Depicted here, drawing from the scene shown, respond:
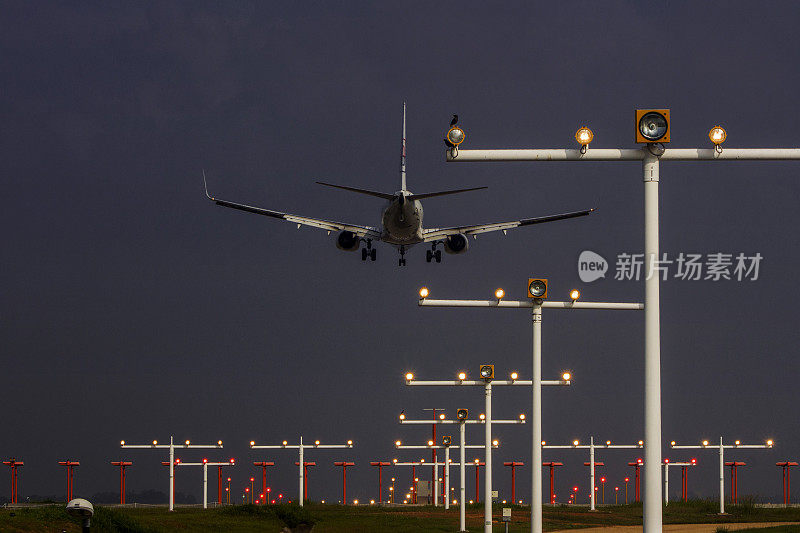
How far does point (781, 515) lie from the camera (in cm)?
7831

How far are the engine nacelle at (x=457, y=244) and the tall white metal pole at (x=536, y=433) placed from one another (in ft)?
103

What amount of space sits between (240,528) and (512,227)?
84.5 feet

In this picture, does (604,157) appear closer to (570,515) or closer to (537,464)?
(537,464)

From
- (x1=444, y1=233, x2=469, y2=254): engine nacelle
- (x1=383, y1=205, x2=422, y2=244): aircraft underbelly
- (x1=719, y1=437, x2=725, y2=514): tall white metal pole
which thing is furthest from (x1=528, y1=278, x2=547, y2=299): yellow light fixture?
(x1=719, y1=437, x2=725, y2=514): tall white metal pole

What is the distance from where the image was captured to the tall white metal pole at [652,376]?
17.8 meters

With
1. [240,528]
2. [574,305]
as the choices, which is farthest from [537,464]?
[240,528]

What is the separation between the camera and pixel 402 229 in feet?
209

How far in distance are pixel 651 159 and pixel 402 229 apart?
45351mm

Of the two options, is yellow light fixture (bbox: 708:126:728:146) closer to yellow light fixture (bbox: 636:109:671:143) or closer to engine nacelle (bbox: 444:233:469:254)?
yellow light fixture (bbox: 636:109:671:143)

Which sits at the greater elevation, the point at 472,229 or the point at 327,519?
the point at 472,229

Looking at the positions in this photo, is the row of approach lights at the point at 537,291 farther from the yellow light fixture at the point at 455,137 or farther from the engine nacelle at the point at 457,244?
the engine nacelle at the point at 457,244

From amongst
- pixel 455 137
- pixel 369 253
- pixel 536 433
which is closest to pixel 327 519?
pixel 369 253

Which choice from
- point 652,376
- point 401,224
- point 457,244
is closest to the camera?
point 652,376

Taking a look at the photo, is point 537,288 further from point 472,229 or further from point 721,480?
point 721,480
